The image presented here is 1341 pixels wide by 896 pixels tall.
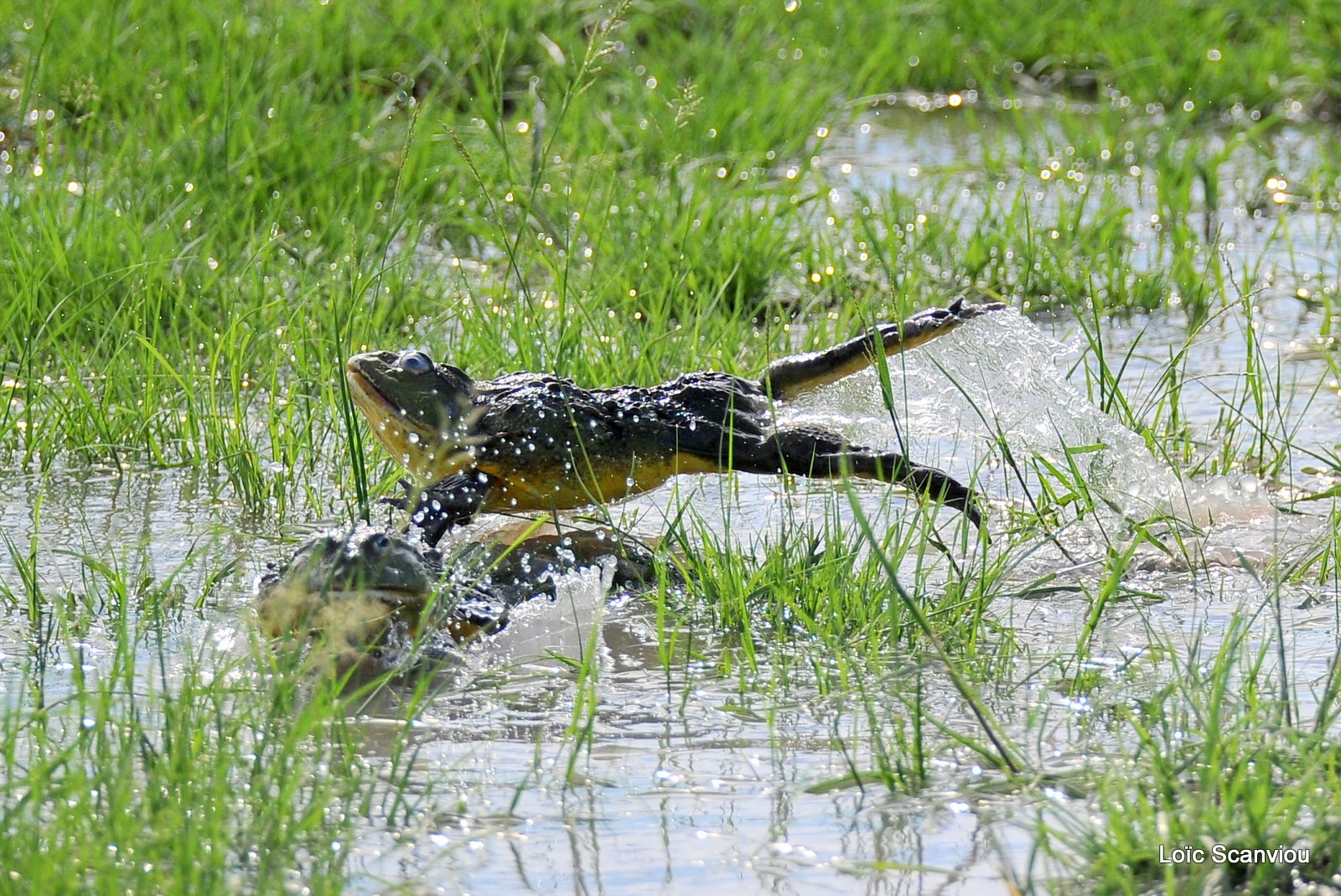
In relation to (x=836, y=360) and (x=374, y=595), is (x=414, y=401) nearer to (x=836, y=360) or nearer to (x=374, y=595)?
(x=374, y=595)

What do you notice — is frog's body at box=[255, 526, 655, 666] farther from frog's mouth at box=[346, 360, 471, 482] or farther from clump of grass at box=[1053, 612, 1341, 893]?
clump of grass at box=[1053, 612, 1341, 893]

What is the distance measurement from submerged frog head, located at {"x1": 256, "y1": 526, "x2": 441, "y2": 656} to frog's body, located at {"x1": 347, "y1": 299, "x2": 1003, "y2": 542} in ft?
2.19

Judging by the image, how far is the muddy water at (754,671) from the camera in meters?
2.61

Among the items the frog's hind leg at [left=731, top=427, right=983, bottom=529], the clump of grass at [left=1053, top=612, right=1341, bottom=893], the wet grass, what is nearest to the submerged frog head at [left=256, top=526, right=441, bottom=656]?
the wet grass

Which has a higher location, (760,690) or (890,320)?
(890,320)

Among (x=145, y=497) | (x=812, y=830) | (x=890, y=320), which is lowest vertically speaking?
(x=812, y=830)

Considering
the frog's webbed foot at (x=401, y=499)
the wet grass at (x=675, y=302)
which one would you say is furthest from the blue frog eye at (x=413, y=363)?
the frog's webbed foot at (x=401, y=499)

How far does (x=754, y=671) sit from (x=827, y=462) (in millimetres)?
1071

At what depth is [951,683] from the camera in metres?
3.26

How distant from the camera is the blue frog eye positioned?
4.22 m

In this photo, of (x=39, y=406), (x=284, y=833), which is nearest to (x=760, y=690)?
(x=284, y=833)

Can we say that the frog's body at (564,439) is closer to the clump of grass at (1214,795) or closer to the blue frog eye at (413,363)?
the blue frog eye at (413,363)

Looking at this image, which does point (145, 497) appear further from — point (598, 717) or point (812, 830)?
point (812, 830)

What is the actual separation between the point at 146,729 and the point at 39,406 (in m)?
2.11
